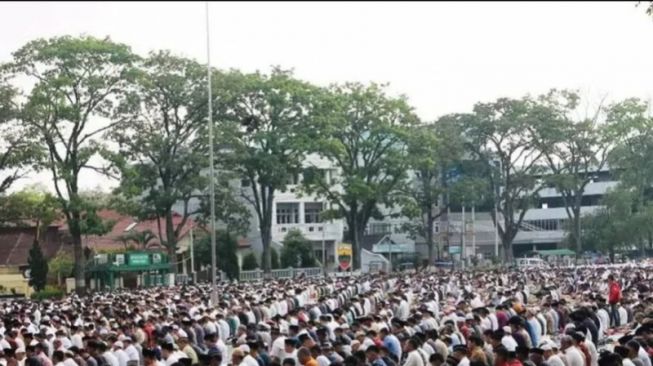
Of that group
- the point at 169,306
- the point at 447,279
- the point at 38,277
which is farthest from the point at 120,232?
the point at 169,306

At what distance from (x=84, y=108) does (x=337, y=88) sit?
1691cm

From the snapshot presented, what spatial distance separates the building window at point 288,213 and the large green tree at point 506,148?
15189 millimetres

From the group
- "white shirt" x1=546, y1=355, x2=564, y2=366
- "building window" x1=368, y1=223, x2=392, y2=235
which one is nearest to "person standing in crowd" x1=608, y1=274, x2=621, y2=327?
"white shirt" x1=546, y1=355, x2=564, y2=366

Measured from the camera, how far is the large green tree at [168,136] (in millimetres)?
49531

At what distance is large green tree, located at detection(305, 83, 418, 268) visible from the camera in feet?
191

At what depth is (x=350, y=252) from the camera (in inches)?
2263

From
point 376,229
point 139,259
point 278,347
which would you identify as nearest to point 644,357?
point 278,347

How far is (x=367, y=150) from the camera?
60.0 m

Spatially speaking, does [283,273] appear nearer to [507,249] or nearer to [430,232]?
[430,232]

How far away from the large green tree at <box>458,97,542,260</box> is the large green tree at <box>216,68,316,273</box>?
48.7 ft

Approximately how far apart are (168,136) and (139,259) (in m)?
7.44

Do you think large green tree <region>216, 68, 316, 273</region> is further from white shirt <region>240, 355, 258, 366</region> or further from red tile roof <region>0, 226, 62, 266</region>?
white shirt <region>240, 355, 258, 366</region>

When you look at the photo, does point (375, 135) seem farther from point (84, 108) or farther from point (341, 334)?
point (341, 334)

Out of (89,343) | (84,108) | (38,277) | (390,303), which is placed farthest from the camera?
(38,277)
